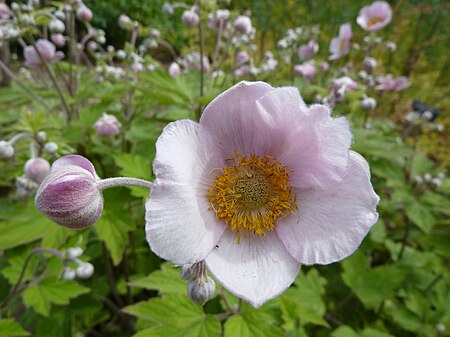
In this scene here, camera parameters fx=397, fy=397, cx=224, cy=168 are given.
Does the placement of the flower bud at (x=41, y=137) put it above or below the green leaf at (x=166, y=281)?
above

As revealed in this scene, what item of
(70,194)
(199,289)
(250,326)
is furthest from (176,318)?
(70,194)

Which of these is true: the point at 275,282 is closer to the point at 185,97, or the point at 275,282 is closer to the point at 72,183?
the point at 72,183

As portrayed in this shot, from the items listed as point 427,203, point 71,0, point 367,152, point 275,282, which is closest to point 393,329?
point 427,203

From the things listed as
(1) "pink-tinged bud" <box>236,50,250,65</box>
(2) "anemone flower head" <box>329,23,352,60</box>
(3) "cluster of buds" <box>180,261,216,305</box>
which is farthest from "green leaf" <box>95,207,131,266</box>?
(2) "anemone flower head" <box>329,23,352,60</box>

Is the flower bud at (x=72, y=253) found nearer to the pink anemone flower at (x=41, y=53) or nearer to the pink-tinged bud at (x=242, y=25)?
the pink anemone flower at (x=41, y=53)

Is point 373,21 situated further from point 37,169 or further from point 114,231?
point 37,169

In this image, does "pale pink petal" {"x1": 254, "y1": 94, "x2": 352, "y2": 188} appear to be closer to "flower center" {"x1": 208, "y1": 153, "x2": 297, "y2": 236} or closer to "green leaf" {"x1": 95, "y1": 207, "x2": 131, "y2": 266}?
"flower center" {"x1": 208, "y1": 153, "x2": 297, "y2": 236}

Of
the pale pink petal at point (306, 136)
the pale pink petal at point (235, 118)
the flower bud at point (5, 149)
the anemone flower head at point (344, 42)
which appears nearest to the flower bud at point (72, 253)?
the flower bud at point (5, 149)
